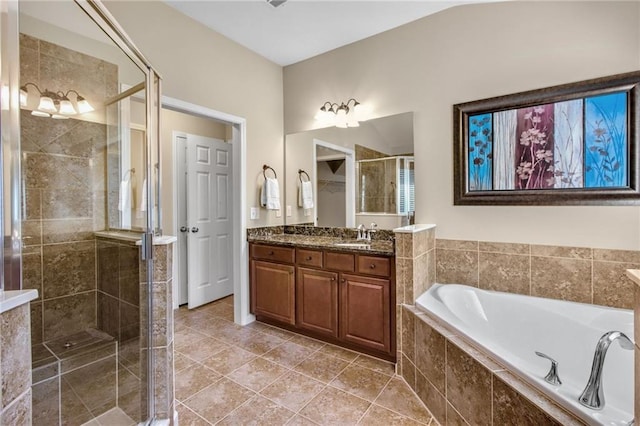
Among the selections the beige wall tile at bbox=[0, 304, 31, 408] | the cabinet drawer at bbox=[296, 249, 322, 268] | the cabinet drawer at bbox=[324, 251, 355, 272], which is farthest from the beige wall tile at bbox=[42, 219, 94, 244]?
the cabinet drawer at bbox=[324, 251, 355, 272]

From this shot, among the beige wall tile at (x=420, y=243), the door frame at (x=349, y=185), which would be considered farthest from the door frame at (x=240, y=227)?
the beige wall tile at (x=420, y=243)

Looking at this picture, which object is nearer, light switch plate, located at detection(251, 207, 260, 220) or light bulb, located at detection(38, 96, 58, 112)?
light bulb, located at detection(38, 96, 58, 112)

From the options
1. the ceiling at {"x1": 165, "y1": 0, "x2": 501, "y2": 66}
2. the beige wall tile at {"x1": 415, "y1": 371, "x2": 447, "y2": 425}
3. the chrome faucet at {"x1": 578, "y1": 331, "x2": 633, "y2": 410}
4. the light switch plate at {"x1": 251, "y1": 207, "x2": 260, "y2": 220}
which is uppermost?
the ceiling at {"x1": 165, "y1": 0, "x2": 501, "y2": 66}

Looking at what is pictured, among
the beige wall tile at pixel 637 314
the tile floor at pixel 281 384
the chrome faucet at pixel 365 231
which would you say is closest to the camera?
the beige wall tile at pixel 637 314

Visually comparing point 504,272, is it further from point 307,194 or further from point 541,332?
point 307,194

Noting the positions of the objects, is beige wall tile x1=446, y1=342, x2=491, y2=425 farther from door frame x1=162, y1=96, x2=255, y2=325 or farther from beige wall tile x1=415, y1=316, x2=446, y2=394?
door frame x1=162, y1=96, x2=255, y2=325

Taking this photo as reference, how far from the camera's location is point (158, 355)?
1.49 metres

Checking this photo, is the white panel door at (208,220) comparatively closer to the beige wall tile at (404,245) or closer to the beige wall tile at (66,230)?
the beige wall tile at (66,230)

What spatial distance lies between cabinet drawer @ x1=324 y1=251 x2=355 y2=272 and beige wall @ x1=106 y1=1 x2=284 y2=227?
1007mm

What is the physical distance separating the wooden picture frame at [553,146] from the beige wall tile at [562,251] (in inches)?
11.6

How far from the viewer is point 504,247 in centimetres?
210

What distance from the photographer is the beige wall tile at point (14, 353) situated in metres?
0.69

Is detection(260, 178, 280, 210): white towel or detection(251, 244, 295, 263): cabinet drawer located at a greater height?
detection(260, 178, 280, 210): white towel

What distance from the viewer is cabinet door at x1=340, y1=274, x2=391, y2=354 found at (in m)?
2.15
